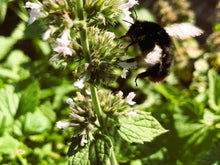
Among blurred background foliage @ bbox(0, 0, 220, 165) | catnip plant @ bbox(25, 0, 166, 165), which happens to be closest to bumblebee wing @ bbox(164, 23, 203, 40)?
blurred background foliage @ bbox(0, 0, 220, 165)

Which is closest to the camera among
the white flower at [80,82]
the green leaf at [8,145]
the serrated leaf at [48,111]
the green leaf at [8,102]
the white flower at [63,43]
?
the white flower at [63,43]

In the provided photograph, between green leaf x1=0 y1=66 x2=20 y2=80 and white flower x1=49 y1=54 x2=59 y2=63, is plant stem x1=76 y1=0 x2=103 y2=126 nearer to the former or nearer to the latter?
white flower x1=49 y1=54 x2=59 y2=63

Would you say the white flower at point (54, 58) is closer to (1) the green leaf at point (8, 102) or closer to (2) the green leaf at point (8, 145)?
(2) the green leaf at point (8, 145)

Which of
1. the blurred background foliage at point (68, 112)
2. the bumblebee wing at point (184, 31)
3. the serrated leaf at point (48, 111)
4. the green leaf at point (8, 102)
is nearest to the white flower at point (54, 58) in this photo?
the blurred background foliage at point (68, 112)

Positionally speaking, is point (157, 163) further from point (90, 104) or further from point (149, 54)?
point (149, 54)

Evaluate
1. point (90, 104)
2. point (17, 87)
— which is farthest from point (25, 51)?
point (90, 104)

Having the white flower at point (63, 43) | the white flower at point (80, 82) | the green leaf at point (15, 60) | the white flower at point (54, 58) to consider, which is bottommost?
the green leaf at point (15, 60)

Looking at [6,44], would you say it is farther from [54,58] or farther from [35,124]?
[54,58]
